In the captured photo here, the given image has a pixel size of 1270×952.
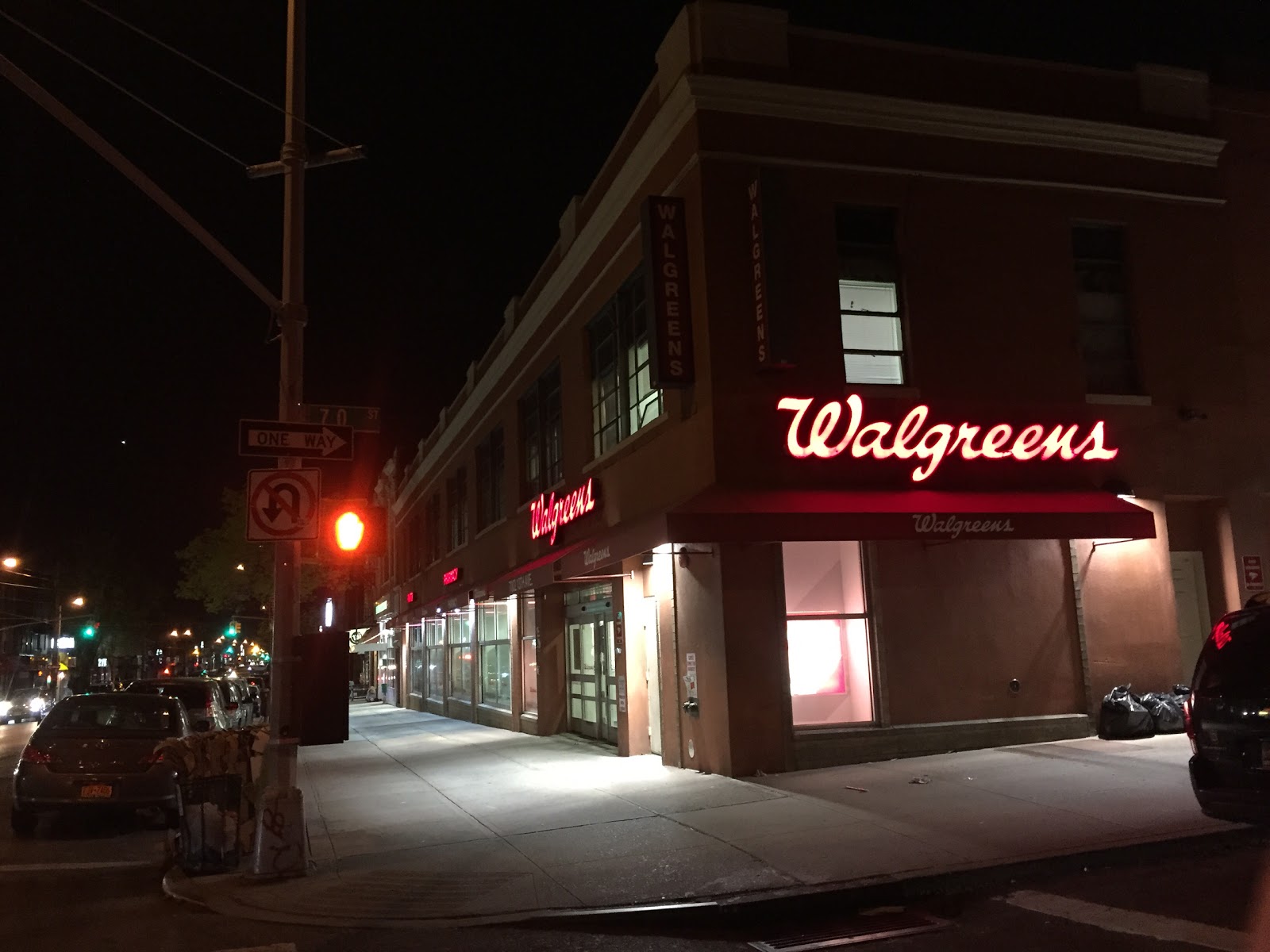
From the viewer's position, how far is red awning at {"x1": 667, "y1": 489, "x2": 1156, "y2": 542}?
36.0ft

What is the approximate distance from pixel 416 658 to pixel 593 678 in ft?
66.9

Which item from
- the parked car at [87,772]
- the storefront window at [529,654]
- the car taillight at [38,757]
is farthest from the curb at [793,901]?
the storefront window at [529,654]

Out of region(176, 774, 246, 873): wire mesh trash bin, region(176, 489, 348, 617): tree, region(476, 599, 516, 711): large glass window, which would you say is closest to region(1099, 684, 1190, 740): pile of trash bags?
region(176, 774, 246, 873): wire mesh trash bin

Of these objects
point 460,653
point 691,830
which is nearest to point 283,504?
point 691,830

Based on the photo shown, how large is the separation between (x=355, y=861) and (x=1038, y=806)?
619cm

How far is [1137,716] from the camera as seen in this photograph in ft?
41.6

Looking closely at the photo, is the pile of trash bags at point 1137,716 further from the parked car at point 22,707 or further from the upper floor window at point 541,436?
the parked car at point 22,707

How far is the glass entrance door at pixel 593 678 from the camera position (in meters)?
16.6

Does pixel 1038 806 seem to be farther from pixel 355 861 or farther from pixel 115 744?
pixel 115 744

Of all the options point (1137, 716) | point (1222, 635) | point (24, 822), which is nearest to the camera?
point (1222, 635)

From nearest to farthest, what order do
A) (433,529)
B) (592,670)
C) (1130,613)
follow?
(1130,613)
(592,670)
(433,529)

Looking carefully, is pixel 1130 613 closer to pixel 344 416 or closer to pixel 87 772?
pixel 344 416

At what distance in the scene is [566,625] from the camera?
63.2 feet

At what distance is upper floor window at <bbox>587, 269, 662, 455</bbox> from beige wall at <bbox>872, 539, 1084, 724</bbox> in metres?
4.05
